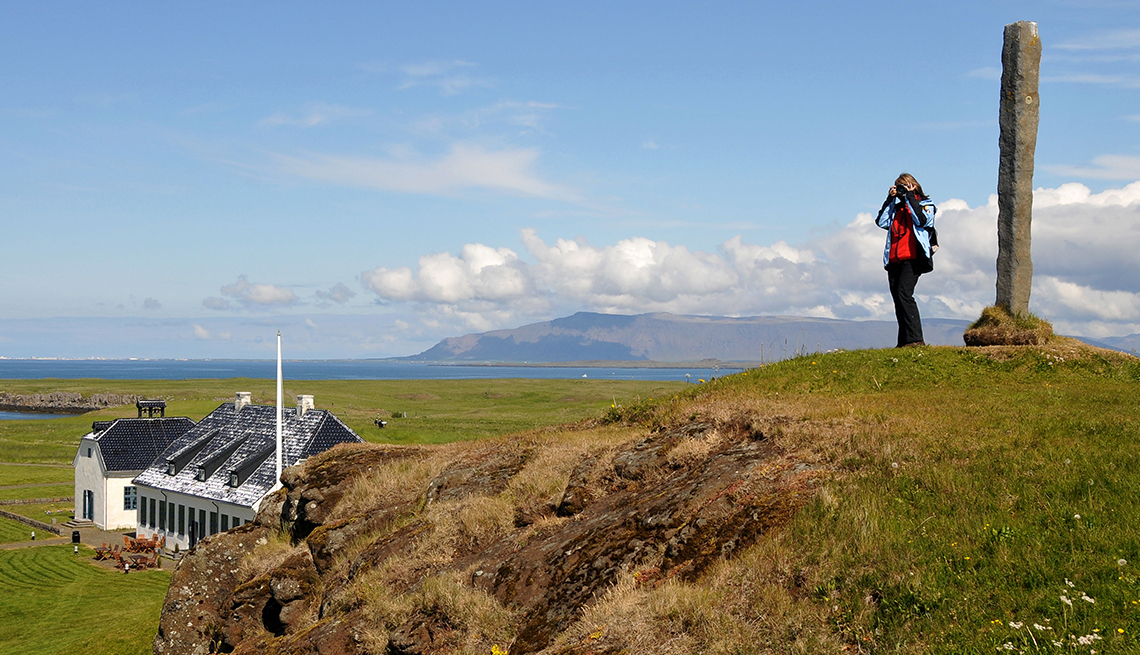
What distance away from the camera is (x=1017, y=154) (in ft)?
63.1

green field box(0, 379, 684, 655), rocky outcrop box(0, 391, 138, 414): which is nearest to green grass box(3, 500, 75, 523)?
green field box(0, 379, 684, 655)

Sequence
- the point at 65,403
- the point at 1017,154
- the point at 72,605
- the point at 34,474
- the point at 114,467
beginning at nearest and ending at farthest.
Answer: the point at 1017,154 → the point at 72,605 → the point at 114,467 → the point at 34,474 → the point at 65,403

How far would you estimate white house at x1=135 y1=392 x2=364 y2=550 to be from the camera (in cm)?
4569

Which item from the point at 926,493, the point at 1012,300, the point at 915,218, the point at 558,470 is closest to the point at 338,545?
the point at 558,470

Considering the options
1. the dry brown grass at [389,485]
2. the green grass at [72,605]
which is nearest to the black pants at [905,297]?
the dry brown grass at [389,485]

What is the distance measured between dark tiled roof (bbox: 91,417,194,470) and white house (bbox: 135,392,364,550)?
138 inches

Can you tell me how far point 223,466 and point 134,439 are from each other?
50.5ft

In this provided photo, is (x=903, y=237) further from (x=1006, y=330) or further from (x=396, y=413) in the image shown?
(x=396, y=413)

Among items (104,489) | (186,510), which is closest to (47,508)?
(104,489)

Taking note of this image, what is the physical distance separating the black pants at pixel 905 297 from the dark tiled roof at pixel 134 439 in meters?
54.0

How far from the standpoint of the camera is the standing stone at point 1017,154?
19234 millimetres

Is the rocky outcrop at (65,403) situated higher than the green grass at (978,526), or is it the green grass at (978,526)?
the green grass at (978,526)

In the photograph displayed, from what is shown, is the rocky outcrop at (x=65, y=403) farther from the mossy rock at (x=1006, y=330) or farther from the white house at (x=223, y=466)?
the mossy rock at (x=1006, y=330)

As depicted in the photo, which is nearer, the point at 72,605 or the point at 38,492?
the point at 72,605
